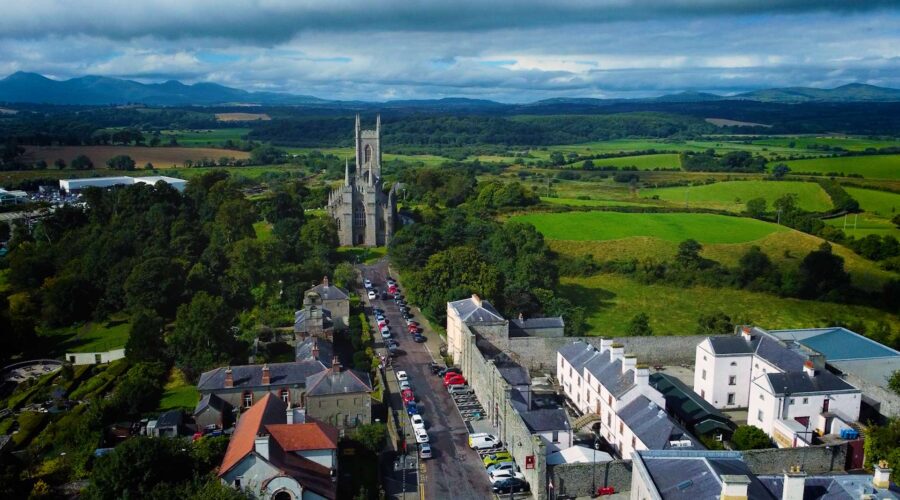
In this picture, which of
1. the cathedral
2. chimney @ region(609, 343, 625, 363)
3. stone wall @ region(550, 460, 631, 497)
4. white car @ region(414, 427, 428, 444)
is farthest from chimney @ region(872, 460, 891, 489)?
the cathedral

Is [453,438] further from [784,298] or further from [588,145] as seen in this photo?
[588,145]

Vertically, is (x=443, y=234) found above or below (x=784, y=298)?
above

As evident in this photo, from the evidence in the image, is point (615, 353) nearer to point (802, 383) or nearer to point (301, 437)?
point (802, 383)

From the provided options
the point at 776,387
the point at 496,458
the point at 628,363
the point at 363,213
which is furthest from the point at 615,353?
the point at 363,213

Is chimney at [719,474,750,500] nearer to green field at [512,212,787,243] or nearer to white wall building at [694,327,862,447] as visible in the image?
white wall building at [694,327,862,447]

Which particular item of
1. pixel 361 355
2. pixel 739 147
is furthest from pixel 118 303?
pixel 739 147

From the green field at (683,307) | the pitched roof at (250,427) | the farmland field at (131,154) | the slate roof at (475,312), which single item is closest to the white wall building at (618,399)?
the slate roof at (475,312)
